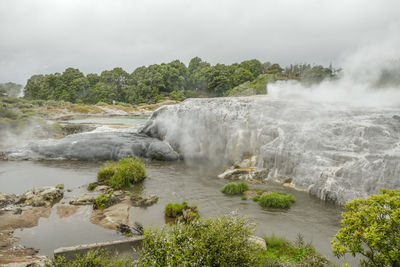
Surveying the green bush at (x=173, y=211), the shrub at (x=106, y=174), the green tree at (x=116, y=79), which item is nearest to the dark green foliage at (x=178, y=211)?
the green bush at (x=173, y=211)

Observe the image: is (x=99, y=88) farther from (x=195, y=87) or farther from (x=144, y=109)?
(x=195, y=87)

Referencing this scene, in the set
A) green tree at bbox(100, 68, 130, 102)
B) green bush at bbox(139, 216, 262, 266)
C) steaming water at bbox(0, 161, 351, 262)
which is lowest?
steaming water at bbox(0, 161, 351, 262)

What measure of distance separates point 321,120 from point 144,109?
55.0 m

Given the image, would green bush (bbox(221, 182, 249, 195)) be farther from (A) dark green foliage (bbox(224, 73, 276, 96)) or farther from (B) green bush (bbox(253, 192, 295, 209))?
(A) dark green foliage (bbox(224, 73, 276, 96))

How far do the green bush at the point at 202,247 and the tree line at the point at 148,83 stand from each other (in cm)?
6686

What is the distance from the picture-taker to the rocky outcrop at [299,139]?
15.3 metres

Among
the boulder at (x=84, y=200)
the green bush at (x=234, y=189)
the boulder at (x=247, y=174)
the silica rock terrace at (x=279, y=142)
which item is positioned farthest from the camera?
the boulder at (x=247, y=174)

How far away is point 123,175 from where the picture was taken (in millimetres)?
17938

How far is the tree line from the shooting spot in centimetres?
7519

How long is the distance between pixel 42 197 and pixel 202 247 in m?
12.9

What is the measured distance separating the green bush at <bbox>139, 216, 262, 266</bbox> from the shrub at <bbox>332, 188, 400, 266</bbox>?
228cm

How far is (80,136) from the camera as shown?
28406mm

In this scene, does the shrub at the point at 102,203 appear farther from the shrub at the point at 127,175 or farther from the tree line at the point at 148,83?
the tree line at the point at 148,83

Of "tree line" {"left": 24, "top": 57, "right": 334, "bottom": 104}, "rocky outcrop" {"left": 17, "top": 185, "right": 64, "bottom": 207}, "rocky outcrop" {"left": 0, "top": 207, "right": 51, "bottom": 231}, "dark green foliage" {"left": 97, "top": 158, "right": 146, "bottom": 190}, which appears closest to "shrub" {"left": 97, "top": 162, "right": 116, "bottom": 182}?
"dark green foliage" {"left": 97, "top": 158, "right": 146, "bottom": 190}
